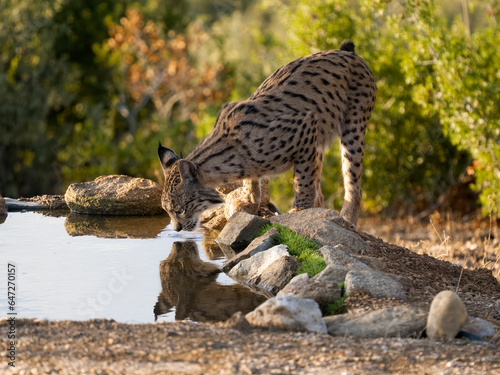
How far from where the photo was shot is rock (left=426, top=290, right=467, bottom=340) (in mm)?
4621

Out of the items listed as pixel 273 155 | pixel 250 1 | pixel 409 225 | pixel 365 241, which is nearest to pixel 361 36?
pixel 409 225

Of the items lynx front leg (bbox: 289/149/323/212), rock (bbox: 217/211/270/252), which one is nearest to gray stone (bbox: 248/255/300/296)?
rock (bbox: 217/211/270/252)

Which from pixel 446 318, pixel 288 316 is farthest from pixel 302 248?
pixel 446 318

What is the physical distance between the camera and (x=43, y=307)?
525 cm

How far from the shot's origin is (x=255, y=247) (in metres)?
6.58

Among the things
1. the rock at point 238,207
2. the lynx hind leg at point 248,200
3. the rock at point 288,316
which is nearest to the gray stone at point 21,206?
the rock at point 238,207

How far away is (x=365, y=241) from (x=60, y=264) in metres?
2.82

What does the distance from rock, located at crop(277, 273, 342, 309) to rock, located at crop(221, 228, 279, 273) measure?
1080 millimetres

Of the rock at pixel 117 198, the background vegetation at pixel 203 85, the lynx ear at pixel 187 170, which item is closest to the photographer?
the lynx ear at pixel 187 170

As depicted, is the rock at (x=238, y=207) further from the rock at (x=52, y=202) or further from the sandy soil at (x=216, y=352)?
the sandy soil at (x=216, y=352)

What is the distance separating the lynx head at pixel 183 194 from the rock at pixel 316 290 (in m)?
2.50

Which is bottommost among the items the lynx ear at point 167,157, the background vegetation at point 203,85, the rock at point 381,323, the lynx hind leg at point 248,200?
the rock at point 381,323

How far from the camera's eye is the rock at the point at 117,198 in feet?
28.4

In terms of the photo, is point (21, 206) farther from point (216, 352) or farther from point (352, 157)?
point (216, 352)
